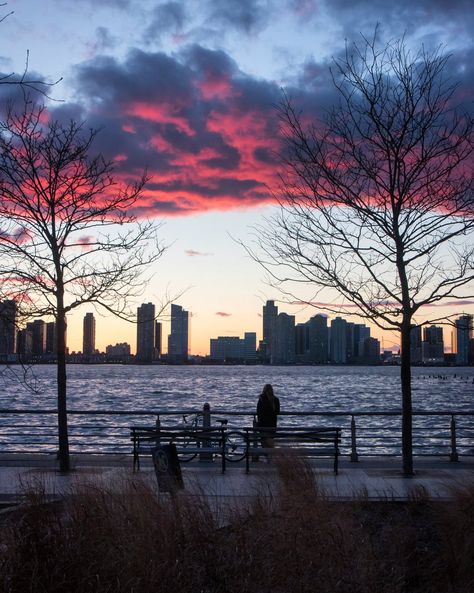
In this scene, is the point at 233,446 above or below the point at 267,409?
below

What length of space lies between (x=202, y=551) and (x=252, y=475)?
24.7ft

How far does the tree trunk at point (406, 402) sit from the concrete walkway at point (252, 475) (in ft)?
1.00

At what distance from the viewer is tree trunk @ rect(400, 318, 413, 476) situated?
13.4 meters

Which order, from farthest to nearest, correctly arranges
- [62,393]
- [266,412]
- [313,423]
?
1. [313,423]
2. [266,412]
3. [62,393]

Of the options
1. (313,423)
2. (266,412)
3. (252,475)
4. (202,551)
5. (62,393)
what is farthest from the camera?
(313,423)

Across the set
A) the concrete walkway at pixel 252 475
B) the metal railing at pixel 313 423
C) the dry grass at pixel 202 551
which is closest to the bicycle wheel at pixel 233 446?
the concrete walkway at pixel 252 475

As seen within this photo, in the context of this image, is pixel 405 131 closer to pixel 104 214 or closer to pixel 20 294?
pixel 104 214

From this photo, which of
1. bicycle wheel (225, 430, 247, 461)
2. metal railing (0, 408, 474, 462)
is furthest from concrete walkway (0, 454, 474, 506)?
metal railing (0, 408, 474, 462)

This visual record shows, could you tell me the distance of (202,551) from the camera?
19.8ft

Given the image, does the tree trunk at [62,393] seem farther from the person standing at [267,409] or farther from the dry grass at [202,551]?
the dry grass at [202,551]

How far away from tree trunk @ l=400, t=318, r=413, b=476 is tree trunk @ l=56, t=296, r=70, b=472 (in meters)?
6.25

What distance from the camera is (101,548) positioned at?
5879 millimetres

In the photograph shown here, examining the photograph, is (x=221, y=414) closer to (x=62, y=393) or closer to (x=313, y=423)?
(x=62, y=393)

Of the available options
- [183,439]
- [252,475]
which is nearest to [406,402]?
[252,475]
